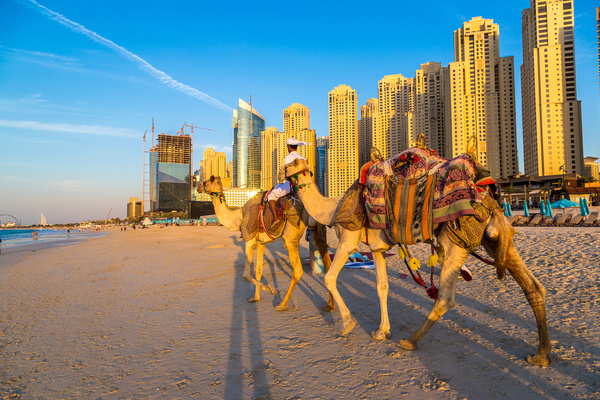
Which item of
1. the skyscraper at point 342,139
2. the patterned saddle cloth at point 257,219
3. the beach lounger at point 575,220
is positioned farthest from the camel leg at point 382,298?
the skyscraper at point 342,139

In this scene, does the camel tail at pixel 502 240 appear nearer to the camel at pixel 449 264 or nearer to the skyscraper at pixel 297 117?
the camel at pixel 449 264

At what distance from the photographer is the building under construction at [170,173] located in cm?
15262

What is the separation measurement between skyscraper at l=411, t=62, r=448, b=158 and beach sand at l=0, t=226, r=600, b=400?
9798 centimetres

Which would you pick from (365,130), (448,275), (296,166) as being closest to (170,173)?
(365,130)

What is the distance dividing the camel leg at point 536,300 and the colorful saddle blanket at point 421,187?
826mm

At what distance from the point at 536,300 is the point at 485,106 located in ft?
332

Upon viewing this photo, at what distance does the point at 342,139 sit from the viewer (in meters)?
120

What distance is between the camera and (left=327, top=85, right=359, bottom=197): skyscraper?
118 metres

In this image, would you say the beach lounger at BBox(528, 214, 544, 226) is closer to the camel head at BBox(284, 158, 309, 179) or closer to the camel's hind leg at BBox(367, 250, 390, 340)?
the camel's hind leg at BBox(367, 250, 390, 340)

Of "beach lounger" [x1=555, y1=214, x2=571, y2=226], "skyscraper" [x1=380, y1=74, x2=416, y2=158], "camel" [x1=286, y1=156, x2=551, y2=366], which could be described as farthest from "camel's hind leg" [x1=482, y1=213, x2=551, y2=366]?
"skyscraper" [x1=380, y1=74, x2=416, y2=158]

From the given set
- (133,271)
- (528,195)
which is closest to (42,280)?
(133,271)

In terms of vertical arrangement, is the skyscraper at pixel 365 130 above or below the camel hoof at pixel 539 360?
above

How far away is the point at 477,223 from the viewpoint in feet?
11.7

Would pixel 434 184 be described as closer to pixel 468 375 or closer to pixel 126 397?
pixel 468 375
